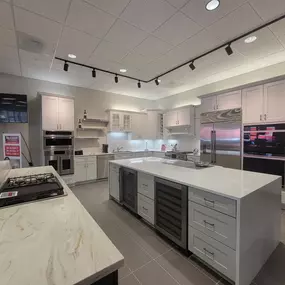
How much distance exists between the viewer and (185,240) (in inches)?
73.2

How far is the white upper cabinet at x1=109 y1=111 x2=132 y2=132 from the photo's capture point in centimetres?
559

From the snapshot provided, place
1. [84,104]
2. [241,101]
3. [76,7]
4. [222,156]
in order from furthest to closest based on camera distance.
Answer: [84,104], [222,156], [241,101], [76,7]

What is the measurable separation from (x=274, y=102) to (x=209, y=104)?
54.9 inches

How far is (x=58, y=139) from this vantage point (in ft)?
14.5

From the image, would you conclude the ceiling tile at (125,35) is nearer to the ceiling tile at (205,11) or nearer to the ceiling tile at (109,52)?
the ceiling tile at (109,52)

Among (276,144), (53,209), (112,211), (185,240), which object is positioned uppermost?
(276,144)

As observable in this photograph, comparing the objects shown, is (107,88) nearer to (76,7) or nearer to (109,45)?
(109,45)

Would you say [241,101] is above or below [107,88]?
below

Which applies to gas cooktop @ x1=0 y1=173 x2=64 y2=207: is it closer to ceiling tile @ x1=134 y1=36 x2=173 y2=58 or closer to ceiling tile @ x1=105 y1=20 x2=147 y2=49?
ceiling tile @ x1=105 y1=20 x2=147 y2=49

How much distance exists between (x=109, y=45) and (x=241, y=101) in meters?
2.97

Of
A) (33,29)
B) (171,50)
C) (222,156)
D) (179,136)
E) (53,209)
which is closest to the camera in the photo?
(53,209)

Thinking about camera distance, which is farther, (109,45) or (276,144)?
(276,144)

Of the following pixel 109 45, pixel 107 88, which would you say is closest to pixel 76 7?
pixel 109 45

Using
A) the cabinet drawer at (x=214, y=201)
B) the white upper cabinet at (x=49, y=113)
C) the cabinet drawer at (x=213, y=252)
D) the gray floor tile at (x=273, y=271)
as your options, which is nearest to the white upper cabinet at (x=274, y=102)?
the gray floor tile at (x=273, y=271)
